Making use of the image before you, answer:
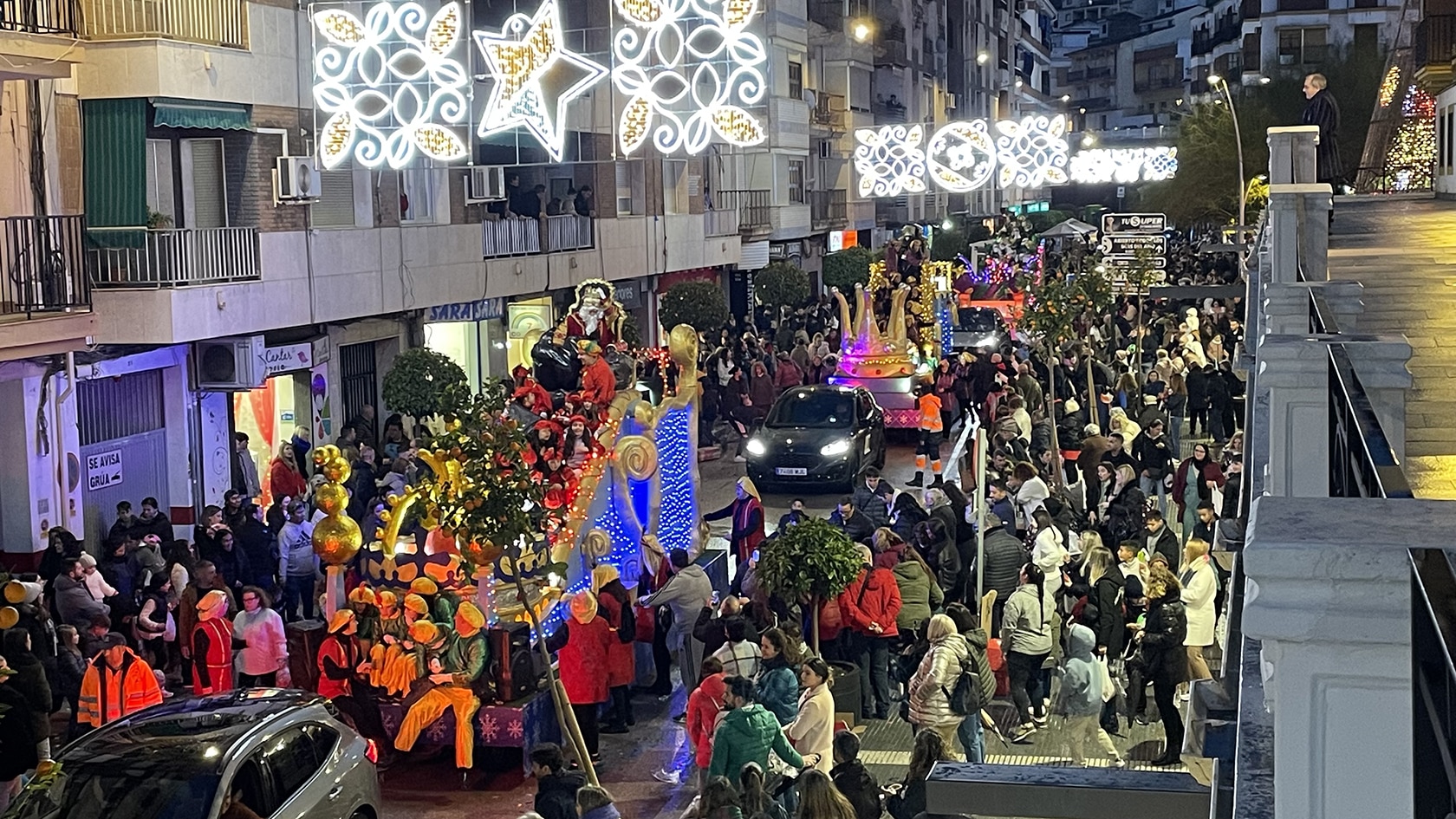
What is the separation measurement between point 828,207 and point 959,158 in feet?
85.8

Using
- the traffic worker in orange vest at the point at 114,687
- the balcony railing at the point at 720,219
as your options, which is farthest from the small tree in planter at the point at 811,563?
the balcony railing at the point at 720,219

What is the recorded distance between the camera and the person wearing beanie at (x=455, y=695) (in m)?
13.2

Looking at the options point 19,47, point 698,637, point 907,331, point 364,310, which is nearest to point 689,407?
point 698,637

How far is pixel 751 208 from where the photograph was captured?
49062mm

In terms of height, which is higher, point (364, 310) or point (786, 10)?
point (786, 10)

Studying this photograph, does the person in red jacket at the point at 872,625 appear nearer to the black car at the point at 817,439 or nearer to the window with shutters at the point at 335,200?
the black car at the point at 817,439

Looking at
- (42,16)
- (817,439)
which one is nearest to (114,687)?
(42,16)

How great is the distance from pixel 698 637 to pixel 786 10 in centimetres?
4008

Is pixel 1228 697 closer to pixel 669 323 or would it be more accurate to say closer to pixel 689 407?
pixel 689 407

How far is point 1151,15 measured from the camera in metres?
150

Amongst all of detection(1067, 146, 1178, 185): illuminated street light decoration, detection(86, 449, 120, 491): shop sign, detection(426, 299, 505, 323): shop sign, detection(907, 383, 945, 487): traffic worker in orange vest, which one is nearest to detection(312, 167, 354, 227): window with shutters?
detection(426, 299, 505, 323): shop sign

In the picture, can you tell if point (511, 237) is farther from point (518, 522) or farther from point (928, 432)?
point (518, 522)

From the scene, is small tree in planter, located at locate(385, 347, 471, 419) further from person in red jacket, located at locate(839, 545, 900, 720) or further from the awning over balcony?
person in red jacket, located at locate(839, 545, 900, 720)

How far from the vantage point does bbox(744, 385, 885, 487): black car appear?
25719mm
